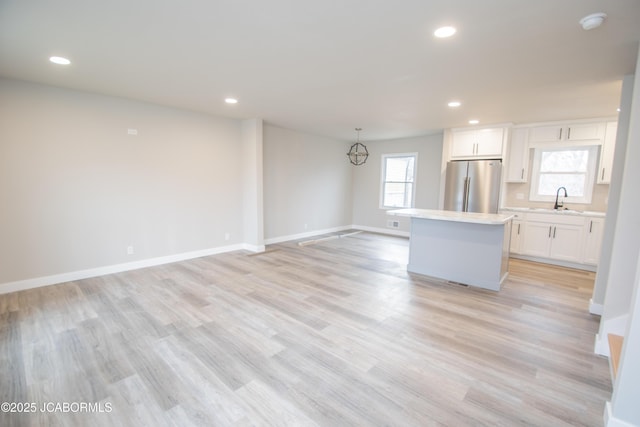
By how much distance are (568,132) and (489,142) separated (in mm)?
1195

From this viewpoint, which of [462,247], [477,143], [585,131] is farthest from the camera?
[477,143]

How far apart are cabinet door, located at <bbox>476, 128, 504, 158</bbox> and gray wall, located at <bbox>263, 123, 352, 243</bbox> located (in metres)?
3.57

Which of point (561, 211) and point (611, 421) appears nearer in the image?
point (611, 421)

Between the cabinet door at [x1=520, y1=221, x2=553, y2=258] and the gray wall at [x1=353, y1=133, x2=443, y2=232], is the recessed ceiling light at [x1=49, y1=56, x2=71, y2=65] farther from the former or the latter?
the cabinet door at [x1=520, y1=221, x2=553, y2=258]

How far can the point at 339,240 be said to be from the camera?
6.96m

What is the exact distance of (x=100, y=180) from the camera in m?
4.06

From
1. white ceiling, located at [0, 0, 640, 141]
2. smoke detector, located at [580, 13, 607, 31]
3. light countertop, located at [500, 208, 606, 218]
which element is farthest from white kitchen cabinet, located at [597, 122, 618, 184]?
smoke detector, located at [580, 13, 607, 31]

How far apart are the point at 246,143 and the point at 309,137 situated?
6.52 feet

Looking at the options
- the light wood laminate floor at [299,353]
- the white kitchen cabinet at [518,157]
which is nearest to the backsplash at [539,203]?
the white kitchen cabinet at [518,157]

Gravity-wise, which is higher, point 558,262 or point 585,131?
point 585,131

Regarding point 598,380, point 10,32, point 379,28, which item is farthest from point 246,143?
point 598,380

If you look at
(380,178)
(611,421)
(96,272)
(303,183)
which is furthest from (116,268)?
(380,178)

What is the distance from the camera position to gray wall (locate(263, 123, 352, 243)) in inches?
252

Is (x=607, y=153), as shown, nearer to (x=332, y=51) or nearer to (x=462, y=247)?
(x=462, y=247)
